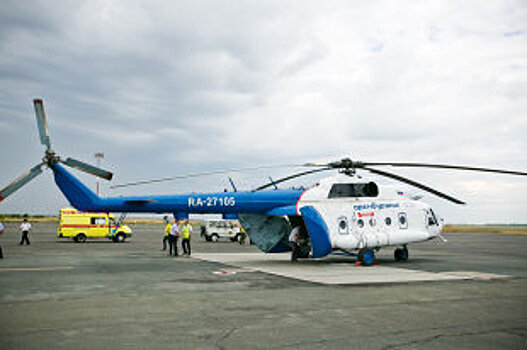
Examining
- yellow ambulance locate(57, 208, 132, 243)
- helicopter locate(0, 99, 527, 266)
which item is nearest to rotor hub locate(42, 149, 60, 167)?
helicopter locate(0, 99, 527, 266)

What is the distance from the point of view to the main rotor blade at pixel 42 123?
49.6 ft

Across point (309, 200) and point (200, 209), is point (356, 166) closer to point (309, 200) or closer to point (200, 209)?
point (309, 200)

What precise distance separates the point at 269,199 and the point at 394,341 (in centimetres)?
1254

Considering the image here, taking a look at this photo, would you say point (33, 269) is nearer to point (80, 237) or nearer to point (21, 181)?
point (21, 181)

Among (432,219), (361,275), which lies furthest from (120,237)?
(361,275)

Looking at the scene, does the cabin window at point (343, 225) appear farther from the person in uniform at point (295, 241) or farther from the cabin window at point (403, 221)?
the cabin window at point (403, 221)

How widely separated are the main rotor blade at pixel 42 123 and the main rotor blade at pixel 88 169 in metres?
1.01

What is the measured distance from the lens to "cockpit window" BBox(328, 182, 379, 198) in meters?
18.4

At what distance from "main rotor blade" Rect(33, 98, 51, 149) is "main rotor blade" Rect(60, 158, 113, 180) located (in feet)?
3.31

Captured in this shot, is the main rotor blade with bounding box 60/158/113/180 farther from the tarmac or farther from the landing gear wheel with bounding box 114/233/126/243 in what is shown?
the landing gear wheel with bounding box 114/233/126/243

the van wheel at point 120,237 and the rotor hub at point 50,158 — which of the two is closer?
the rotor hub at point 50,158

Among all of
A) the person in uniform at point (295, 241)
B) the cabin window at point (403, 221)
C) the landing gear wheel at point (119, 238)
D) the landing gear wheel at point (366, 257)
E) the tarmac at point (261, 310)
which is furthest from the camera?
the landing gear wheel at point (119, 238)

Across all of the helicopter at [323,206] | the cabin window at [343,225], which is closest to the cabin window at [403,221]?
the helicopter at [323,206]

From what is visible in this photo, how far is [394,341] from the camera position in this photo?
6.27m
